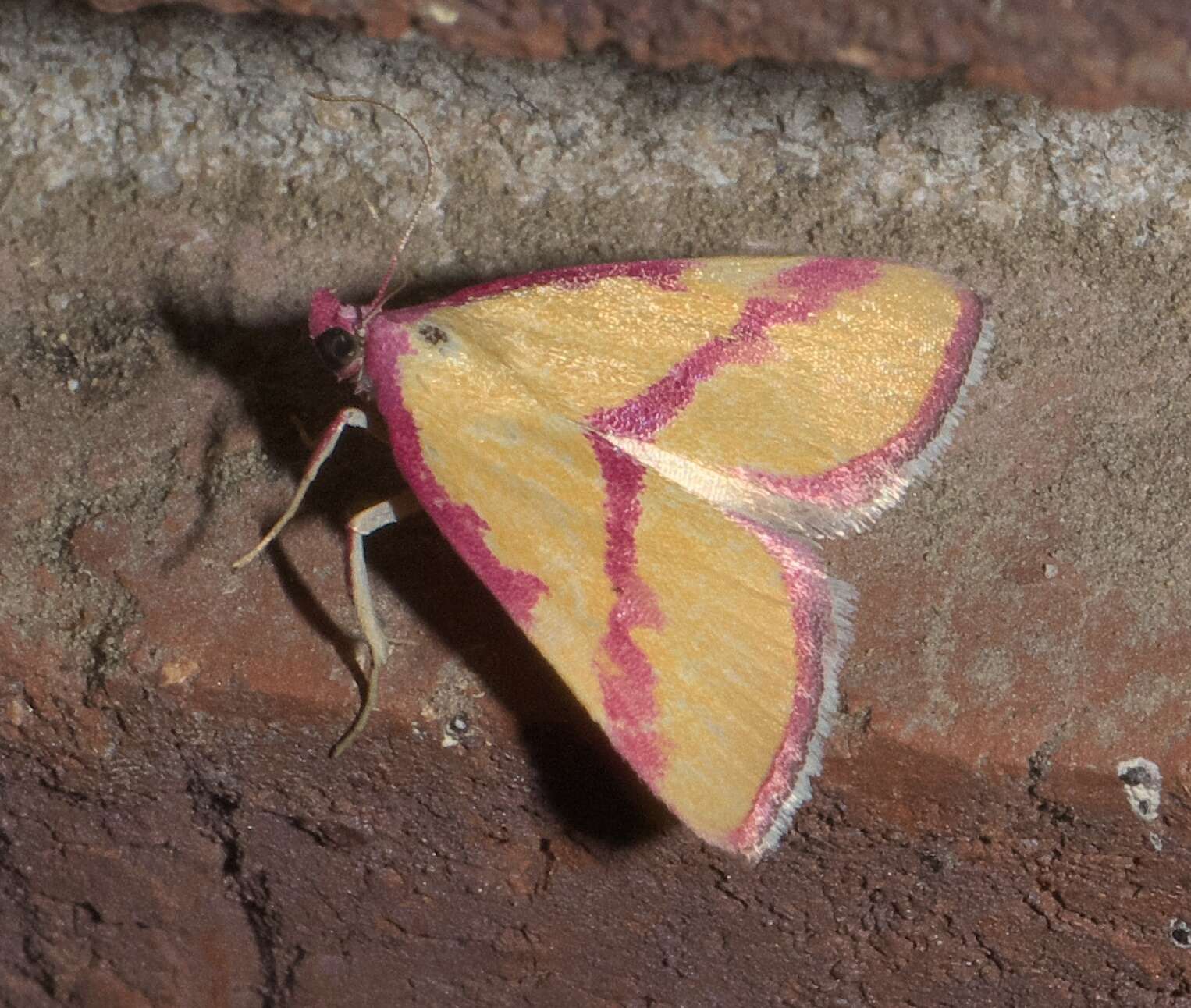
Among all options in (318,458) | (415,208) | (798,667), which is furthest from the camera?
(415,208)

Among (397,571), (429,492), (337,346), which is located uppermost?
(337,346)

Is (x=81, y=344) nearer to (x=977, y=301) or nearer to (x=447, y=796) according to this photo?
(x=447, y=796)

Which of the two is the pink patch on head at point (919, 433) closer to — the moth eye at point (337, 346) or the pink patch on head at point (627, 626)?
the pink patch on head at point (627, 626)

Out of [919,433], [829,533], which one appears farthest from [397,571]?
[919,433]

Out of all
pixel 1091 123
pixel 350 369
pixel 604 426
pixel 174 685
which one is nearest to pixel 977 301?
pixel 1091 123

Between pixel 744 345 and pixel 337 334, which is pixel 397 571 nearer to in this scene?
pixel 337 334
